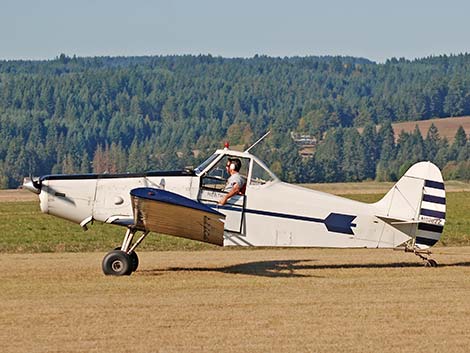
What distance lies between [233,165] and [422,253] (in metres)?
3.24

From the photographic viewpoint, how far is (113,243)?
24062mm

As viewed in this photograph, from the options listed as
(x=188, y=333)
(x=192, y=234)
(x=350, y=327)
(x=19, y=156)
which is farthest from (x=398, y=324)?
(x=19, y=156)

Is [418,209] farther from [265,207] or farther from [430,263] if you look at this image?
[265,207]

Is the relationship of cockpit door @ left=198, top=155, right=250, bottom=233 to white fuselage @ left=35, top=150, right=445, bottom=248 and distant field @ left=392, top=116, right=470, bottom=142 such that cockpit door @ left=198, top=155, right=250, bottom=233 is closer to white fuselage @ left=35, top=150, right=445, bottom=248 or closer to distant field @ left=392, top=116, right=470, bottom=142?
white fuselage @ left=35, top=150, right=445, bottom=248

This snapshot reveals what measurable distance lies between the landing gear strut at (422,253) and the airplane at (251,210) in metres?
0.03

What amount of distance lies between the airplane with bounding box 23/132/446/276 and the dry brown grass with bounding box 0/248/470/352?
498 mm

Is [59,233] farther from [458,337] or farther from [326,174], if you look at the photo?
[326,174]

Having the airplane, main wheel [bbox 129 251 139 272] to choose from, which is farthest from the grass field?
the airplane

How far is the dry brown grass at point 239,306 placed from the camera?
11.1 meters

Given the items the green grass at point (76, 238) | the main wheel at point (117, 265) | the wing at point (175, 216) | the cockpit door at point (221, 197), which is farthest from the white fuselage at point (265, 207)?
the green grass at point (76, 238)

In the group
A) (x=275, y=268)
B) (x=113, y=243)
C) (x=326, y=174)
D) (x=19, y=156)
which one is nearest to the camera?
(x=275, y=268)

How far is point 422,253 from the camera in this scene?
17250 mm

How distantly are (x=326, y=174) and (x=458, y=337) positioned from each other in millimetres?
113016

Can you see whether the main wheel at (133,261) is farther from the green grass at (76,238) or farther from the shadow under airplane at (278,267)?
the green grass at (76,238)
